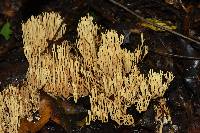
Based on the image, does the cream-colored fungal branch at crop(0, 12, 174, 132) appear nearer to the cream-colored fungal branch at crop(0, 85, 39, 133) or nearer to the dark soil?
the cream-colored fungal branch at crop(0, 85, 39, 133)

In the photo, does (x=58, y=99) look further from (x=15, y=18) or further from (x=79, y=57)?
(x=15, y=18)

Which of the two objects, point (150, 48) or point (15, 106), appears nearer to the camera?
point (15, 106)

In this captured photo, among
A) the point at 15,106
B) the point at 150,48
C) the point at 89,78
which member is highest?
the point at 150,48

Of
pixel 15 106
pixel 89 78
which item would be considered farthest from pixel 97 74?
pixel 15 106

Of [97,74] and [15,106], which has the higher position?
[97,74]

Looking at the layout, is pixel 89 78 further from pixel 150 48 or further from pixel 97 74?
pixel 150 48

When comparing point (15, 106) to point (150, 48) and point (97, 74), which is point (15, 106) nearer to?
point (97, 74)

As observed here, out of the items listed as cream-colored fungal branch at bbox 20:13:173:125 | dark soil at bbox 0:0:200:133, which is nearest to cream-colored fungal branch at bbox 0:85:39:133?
cream-colored fungal branch at bbox 20:13:173:125

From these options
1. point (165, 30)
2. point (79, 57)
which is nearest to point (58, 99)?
point (79, 57)
